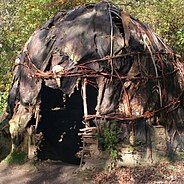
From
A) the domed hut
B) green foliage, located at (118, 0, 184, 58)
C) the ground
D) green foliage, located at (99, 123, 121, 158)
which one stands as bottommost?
the ground

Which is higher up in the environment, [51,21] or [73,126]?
[51,21]

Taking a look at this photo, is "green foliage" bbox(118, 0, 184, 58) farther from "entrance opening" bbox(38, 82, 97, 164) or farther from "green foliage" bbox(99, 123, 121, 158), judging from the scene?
"green foliage" bbox(99, 123, 121, 158)

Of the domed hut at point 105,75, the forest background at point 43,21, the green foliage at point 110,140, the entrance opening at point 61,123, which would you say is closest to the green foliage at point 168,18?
the forest background at point 43,21

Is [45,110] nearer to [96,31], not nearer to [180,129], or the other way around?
[96,31]

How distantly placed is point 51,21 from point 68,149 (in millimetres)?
4127

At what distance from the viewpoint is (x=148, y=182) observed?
642 centimetres

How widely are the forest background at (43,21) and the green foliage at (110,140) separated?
7486 millimetres

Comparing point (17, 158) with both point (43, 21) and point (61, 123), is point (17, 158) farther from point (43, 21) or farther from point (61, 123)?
point (43, 21)

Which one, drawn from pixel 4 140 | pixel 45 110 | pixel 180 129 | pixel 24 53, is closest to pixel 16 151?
pixel 4 140

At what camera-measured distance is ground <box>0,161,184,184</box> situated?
654cm

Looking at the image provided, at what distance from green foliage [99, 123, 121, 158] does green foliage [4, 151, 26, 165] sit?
1.93 m

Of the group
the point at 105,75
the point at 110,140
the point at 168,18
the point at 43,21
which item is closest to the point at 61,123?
the point at 110,140

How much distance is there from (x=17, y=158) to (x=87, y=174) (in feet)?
5.96

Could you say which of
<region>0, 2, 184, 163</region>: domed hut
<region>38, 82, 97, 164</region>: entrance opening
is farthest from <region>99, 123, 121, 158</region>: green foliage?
<region>38, 82, 97, 164</region>: entrance opening
